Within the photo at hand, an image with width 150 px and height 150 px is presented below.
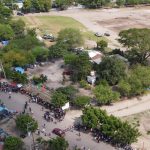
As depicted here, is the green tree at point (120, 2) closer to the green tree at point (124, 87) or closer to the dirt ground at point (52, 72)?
the dirt ground at point (52, 72)

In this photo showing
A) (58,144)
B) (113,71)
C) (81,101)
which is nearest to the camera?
(58,144)

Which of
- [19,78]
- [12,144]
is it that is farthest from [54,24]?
[12,144]

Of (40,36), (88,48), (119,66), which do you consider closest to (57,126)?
(119,66)

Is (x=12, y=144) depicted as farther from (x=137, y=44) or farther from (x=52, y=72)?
(x=137, y=44)

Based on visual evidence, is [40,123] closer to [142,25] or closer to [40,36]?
[40,36]

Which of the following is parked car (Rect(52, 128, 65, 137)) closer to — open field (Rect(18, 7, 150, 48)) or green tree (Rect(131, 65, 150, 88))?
green tree (Rect(131, 65, 150, 88))

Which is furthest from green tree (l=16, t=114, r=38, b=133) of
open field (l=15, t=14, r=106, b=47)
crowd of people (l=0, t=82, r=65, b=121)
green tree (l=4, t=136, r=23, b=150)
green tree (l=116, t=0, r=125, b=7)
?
green tree (l=116, t=0, r=125, b=7)
